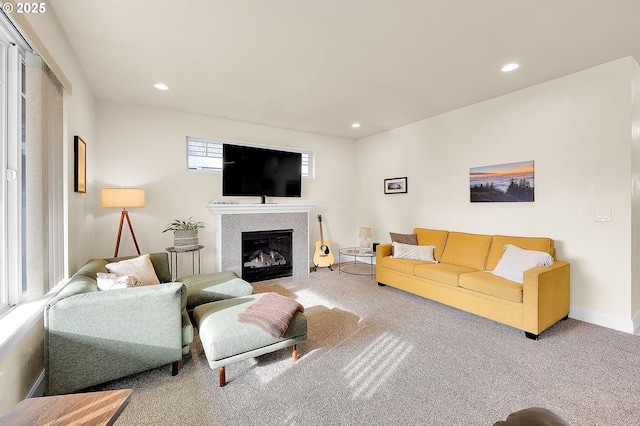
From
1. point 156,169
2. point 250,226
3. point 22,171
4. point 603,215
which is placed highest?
point 156,169

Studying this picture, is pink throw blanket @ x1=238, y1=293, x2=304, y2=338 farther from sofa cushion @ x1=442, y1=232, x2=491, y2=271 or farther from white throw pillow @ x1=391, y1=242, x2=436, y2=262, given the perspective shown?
sofa cushion @ x1=442, y1=232, x2=491, y2=271

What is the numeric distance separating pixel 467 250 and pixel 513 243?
53 cm

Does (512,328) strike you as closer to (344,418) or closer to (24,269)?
(344,418)

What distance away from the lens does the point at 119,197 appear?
3186mm

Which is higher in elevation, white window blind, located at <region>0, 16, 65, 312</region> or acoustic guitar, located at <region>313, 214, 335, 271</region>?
white window blind, located at <region>0, 16, 65, 312</region>

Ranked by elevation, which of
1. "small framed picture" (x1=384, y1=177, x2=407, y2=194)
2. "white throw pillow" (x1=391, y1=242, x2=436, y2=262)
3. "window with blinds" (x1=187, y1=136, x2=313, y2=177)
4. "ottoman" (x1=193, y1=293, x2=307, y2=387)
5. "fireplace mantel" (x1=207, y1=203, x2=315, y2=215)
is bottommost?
"ottoman" (x1=193, y1=293, x2=307, y2=387)

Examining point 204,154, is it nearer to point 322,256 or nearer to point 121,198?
point 121,198

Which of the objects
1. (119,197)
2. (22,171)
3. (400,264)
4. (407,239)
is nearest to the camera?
(22,171)

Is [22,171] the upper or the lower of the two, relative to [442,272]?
upper

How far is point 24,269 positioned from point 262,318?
1.66 meters

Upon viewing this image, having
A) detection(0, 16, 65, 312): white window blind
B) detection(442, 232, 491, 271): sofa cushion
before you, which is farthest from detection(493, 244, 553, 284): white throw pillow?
detection(0, 16, 65, 312): white window blind

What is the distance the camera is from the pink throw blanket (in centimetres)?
Result: 204

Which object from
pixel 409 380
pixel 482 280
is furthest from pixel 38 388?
pixel 482 280

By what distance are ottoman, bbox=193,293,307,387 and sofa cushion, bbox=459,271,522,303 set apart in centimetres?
193
